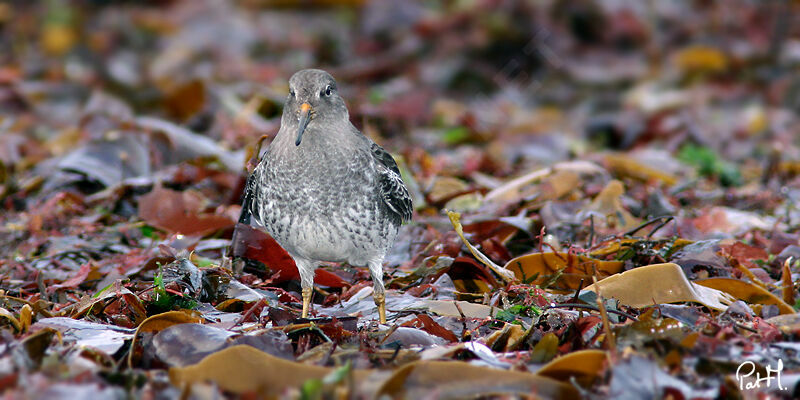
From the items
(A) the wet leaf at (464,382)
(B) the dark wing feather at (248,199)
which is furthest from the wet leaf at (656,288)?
(B) the dark wing feather at (248,199)

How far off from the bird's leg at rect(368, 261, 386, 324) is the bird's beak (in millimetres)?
669

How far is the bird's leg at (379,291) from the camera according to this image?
145 inches

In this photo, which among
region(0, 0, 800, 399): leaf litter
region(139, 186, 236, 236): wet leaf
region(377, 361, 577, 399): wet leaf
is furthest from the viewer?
region(139, 186, 236, 236): wet leaf

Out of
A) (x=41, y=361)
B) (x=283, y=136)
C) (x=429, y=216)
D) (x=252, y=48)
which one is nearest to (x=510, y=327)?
(x=283, y=136)

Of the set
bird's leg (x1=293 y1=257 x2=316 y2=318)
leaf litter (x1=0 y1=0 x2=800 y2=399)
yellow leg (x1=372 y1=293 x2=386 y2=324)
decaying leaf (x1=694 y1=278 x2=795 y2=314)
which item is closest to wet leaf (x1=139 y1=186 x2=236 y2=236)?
leaf litter (x1=0 y1=0 x2=800 y2=399)

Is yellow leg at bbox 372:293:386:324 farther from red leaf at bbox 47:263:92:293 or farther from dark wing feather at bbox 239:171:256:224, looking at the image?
red leaf at bbox 47:263:92:293

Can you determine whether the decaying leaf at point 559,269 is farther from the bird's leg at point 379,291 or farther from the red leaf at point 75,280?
the red leaf at point 75,280

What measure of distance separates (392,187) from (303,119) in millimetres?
544

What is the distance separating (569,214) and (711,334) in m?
2.14

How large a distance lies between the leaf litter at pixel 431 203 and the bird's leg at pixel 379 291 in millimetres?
125

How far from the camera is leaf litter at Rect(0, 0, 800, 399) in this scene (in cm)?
278

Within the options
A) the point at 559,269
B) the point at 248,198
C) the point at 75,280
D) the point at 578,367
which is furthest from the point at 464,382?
the point at 75,280

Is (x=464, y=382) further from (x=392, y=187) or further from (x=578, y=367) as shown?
(x=392, y=187)

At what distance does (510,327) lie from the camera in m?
3.21
